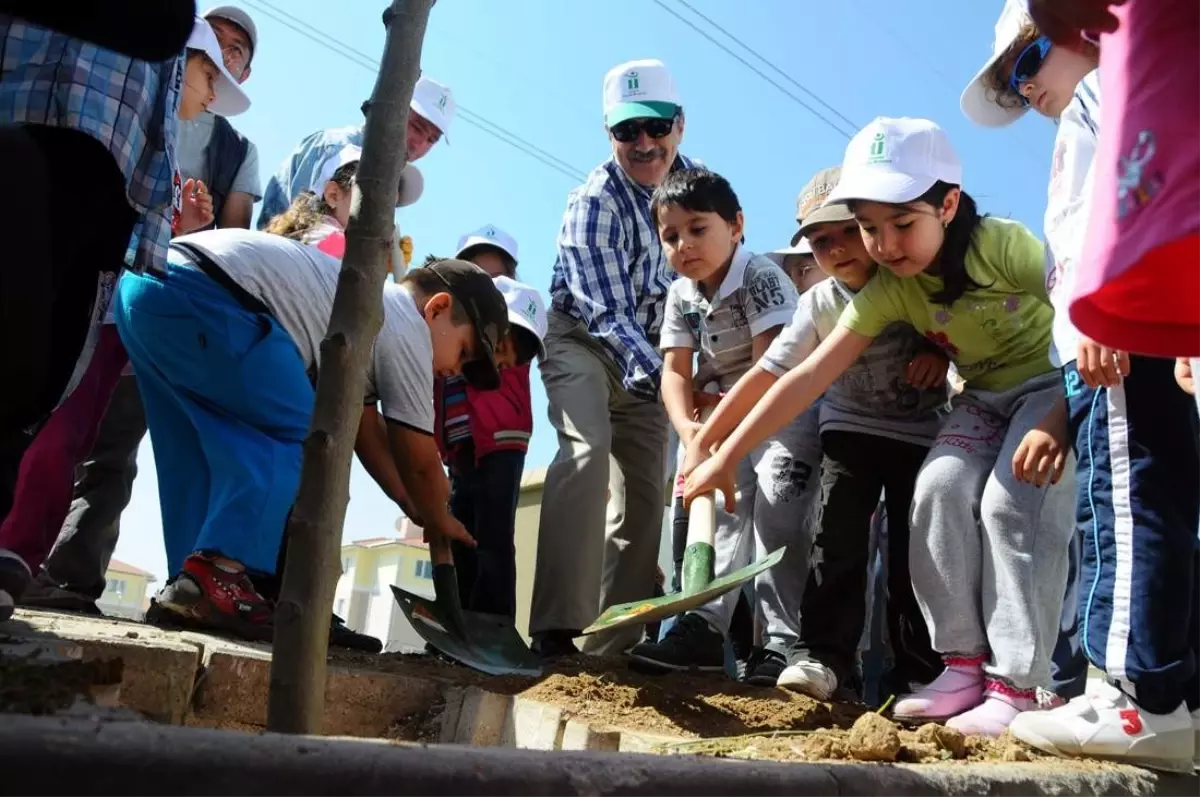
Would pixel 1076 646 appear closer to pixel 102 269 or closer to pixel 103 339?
pixel 102 269

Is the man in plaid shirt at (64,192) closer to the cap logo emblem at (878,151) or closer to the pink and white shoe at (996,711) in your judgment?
the cap logo emblem at (878,151)

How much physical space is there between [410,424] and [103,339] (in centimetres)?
99

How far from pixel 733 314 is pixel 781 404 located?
2.60 feet

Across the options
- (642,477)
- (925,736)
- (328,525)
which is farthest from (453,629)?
(328,525)

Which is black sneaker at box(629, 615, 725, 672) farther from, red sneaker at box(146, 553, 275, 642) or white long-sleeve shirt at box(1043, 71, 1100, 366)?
white long-sleeve shirt at box(1043, 71, 1100, 366)

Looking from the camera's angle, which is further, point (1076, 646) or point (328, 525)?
point (1076, 646)

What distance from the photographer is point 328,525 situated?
1.39 m

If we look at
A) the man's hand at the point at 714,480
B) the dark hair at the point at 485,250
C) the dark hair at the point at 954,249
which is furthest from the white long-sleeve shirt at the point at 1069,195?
the dark hair at the point at 485,250

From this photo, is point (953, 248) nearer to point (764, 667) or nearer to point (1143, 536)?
point (1143, 536)

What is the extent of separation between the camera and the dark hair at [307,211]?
350 cm

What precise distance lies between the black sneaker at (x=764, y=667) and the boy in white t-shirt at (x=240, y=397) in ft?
3.15

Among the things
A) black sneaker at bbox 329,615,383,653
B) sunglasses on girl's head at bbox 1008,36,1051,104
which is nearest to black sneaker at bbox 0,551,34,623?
black sneaker at bbox 329,615,383,653

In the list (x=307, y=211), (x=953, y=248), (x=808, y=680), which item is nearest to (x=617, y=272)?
(x=307, y=211)

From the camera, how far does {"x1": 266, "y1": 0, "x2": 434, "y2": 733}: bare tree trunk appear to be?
1350 millimetres
